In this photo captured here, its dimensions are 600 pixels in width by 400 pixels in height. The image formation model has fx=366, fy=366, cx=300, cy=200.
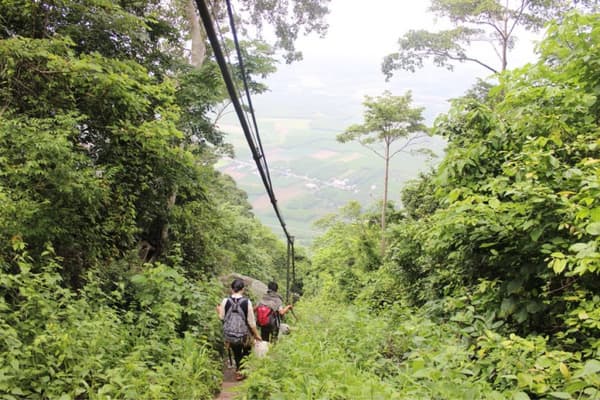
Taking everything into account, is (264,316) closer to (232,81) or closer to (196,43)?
(232,81)

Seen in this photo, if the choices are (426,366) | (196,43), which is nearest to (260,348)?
(426,366)

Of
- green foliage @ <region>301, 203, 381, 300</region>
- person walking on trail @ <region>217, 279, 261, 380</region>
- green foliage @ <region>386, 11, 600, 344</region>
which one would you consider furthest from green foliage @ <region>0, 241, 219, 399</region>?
green foliage @ <region>301, 203, 381, 300</region>

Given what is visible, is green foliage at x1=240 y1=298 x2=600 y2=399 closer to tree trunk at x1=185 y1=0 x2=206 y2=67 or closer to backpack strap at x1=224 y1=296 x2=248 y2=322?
backpack strap at x1=224 y1=296 x2=248 y2=322

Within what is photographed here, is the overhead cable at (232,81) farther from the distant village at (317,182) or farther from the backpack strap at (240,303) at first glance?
the distant village at (317,182)

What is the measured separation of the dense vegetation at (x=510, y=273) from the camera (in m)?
2.59

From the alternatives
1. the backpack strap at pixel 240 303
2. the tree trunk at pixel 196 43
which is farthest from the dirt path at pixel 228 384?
the tree trunk at pixel 196 43

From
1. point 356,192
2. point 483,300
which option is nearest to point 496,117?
point 483,300

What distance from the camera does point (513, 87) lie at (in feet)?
14.3

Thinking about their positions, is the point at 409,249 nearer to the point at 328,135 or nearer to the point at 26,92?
the point at 26,92

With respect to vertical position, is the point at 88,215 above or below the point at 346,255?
above

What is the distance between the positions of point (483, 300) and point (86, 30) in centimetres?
703

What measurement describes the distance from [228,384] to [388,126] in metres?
17.9

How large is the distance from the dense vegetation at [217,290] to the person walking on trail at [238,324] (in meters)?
0.38

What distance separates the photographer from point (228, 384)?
5.13m
